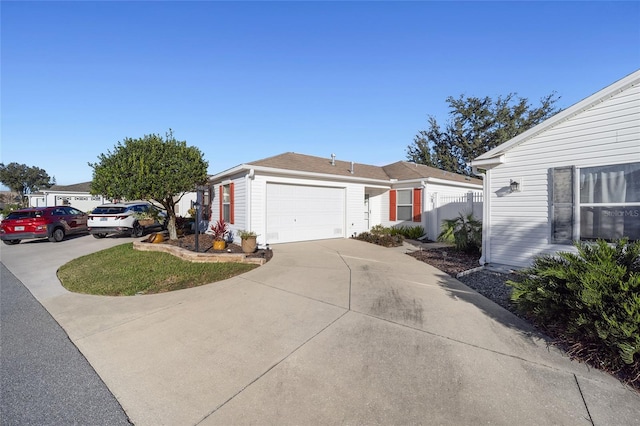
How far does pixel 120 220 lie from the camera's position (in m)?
13.3

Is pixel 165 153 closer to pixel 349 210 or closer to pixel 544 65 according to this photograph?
pixel 349 210

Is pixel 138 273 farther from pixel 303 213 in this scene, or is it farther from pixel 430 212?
pixel 430 212

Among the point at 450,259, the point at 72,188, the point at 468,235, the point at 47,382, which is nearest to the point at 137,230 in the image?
the point at 47,382

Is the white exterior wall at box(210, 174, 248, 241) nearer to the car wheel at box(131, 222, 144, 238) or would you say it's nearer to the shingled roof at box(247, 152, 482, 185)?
the shingled roof at box(247, 152, 482, 185)

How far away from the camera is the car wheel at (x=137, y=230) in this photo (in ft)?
45.7

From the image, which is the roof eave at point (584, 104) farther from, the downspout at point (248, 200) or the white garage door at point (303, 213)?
the downspout at point (248, 200)

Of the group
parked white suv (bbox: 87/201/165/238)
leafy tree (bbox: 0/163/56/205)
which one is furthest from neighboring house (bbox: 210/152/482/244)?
leafy tree (bbox: 0/163/56/205)

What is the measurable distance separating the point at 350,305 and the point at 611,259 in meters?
3.35

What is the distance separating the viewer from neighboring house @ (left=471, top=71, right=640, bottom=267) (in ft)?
17.5

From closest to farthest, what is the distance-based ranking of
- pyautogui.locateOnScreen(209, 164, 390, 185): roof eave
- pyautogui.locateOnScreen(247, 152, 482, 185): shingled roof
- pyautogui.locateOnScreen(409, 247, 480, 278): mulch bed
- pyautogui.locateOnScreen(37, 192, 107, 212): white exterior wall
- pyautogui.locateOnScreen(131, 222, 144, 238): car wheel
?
pyautogui.locateOnScreen(409, 247, 480, 278): mulch bed → pyautogui.locateOnScreen(209, 164, 390, 185): roof eave → pyautogui.locateOnScreen(247, 152, 482, 185): shingled roof → pyautogui.locateOnScreen(131, 222, 144, 238): car wheel → pyautogui.locateOnScreen(37, 192, 107, 212): white exterior wall

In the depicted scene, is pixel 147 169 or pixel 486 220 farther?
pixel 147 169

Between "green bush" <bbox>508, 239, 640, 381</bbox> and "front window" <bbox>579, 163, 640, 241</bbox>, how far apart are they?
2.63 m

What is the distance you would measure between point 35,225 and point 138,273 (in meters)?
10.1

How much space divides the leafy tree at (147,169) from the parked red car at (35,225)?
5286 millimetres
